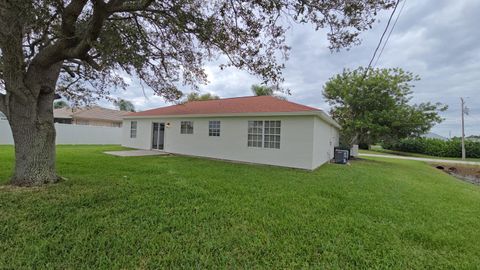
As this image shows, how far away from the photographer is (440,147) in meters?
26.9

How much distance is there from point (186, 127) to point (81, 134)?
12650mm

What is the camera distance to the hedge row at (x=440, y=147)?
25609mm

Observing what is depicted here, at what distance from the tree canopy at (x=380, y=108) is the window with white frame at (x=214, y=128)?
388 inches

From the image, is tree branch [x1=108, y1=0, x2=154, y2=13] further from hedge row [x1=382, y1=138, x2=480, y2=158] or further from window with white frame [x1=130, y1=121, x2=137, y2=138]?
hedge row [x1=382, y1=138, x2=480, y2=158]

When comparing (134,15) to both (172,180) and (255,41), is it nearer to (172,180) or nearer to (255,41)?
(255,41)

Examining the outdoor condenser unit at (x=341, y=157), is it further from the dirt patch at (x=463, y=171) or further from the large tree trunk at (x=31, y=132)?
the large tree trunk at (x=31, y=132)

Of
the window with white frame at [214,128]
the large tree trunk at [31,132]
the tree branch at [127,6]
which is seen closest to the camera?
the tree branch at [127,6]

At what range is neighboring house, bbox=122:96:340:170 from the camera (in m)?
9.76

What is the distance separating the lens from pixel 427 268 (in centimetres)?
284

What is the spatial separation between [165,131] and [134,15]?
29.8 ft

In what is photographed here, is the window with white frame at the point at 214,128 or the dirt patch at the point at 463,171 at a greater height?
the window with white frame at the point at 214,128

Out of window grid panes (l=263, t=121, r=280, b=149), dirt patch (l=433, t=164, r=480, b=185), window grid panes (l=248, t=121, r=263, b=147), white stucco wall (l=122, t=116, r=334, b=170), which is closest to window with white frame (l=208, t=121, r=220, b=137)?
white stucco wall (l=122, t=116, r=334, b=170)

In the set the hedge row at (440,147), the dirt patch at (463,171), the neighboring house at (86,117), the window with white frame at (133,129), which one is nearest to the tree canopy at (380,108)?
the dirt patch at (463,171)

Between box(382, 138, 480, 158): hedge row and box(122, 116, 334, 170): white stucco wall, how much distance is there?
806 inches
